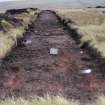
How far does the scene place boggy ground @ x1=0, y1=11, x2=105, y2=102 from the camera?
13.3 meters

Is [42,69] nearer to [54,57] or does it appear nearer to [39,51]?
[54,57]

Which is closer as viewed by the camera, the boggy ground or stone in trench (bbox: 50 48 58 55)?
the boggy ground

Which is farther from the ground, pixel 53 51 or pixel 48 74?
pixel 48 74

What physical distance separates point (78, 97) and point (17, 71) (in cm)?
501

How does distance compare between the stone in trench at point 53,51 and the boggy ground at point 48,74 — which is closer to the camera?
the boggy ground at point 48,74

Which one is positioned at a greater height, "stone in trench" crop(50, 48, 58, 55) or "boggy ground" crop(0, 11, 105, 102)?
"boggy ground" crop(0, 11, 105, 102)

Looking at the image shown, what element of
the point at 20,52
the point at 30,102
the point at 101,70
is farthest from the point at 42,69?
the point at 30,102

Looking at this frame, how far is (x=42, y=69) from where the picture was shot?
17.2m

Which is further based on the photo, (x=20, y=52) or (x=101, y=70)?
(x=20, y=52)

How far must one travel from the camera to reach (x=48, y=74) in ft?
52.6

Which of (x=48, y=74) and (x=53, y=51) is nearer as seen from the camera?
(x=48, y=74)

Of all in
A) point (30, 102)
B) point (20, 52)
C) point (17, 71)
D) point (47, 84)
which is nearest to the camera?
point (30, 102)

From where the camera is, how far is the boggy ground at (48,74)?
13.3 m

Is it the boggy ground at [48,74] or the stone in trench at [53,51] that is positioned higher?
the boggy ground at [48,74]
